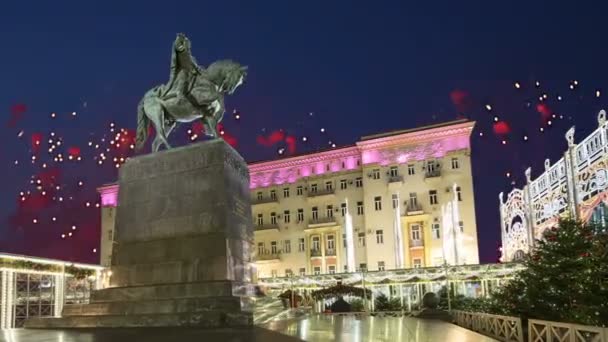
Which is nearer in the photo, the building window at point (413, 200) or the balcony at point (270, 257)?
the building window at point (413, 200)

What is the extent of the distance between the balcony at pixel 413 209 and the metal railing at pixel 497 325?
1230 inches

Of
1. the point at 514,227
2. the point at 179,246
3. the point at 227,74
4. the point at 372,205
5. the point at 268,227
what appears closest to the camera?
the point at 179,246

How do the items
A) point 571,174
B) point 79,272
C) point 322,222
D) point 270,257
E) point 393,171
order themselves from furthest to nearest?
point 270,257, point 322,222, point 393,171, point 79,272, point 571,174

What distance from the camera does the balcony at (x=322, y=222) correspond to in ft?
175

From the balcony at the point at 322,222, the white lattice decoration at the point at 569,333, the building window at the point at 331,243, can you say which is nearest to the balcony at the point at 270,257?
the balcony at the point at 322,222

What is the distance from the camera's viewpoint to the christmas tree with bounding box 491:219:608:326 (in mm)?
12969

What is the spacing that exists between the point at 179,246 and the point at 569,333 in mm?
8479

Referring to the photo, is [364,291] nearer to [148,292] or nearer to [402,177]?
[148,292]

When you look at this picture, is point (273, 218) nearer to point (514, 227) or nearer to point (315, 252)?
point (315, 252)

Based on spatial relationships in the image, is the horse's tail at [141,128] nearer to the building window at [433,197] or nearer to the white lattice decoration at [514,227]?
the white lattice decoration at [514,227]

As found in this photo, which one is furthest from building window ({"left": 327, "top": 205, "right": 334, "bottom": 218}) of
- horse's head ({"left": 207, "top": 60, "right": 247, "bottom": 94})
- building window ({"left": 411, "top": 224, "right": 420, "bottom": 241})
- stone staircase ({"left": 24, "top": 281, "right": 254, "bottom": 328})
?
stone staircase ({"left": 24, "top": 281, "right": 254, "bottom": 328})

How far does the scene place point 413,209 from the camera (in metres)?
49.4

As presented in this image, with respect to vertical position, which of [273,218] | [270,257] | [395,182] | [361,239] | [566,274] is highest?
[395,182]

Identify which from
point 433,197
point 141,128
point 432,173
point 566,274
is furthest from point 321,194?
point 566,274
